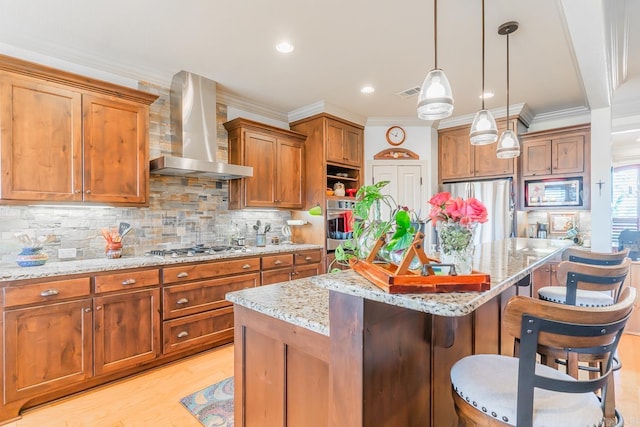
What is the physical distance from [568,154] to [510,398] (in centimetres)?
419

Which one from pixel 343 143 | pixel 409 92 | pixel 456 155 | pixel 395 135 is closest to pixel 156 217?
pixel 343 143

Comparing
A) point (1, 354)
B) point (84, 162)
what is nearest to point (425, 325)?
point (1, 354)

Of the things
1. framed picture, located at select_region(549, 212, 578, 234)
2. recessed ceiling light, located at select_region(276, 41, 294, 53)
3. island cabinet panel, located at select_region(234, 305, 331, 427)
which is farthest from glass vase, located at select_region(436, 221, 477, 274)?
framed picture, located at select_region(549, 212, 578, 234)

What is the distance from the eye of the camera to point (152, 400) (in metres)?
2.36

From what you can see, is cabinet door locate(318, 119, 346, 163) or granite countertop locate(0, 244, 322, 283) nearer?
granite countertop locate(0, 244, 322, 283)

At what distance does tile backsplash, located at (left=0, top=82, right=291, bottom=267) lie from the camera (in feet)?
8.76

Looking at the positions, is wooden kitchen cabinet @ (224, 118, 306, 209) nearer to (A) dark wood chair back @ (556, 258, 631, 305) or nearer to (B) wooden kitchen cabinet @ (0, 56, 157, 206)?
(B) wooden kitchen cabinet @ (0, 56, 157, 206)

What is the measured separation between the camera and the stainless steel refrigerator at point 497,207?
4324 millimetres

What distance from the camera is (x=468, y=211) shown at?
1.18 meters

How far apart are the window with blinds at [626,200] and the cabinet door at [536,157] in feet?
8.91

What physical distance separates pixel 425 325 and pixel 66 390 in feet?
8.73

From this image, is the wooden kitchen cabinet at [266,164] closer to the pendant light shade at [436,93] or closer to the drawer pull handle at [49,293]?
the drawer pull handle at [49,293]

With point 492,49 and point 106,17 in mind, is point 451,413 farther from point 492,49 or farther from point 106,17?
point 106,17

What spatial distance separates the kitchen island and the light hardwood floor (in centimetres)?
113
